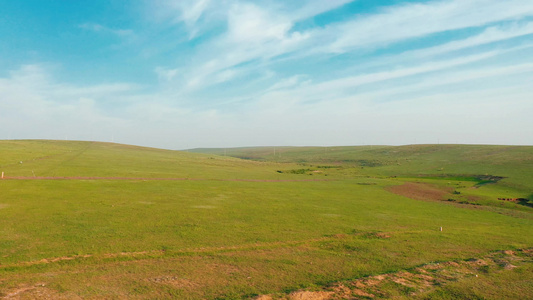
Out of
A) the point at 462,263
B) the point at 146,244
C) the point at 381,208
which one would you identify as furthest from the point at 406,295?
the point at 381,208

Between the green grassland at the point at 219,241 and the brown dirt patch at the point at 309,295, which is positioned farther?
the green grassland at the point at 219,241

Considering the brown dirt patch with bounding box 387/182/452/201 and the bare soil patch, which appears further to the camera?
the brown dirt patch with bounding box 387/182/452/201

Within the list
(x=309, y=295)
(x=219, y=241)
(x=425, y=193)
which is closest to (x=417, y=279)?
(x=309, y=295)

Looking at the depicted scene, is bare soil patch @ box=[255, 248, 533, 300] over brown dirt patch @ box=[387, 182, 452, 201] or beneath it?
over

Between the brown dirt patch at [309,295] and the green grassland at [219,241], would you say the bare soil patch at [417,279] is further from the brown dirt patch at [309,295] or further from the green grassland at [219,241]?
the green grassland at [219,241]

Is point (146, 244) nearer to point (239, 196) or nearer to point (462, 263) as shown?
point (462, 263)

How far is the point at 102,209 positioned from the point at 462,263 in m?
24.7

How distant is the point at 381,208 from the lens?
31.4m

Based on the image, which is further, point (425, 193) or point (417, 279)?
point (425, 193)

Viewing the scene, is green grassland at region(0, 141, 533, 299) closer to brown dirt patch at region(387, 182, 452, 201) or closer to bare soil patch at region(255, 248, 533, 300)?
bare soil patch at region(255, 248, 533, 300)

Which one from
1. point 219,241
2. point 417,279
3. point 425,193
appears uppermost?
point 219,241

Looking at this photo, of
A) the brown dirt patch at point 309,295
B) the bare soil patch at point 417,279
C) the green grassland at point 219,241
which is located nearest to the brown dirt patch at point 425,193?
the green grassland at point 219,241

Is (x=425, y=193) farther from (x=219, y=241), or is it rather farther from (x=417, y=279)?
(x=219, y=241)

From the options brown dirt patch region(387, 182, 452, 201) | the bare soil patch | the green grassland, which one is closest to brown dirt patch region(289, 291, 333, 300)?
the bare soil patch
